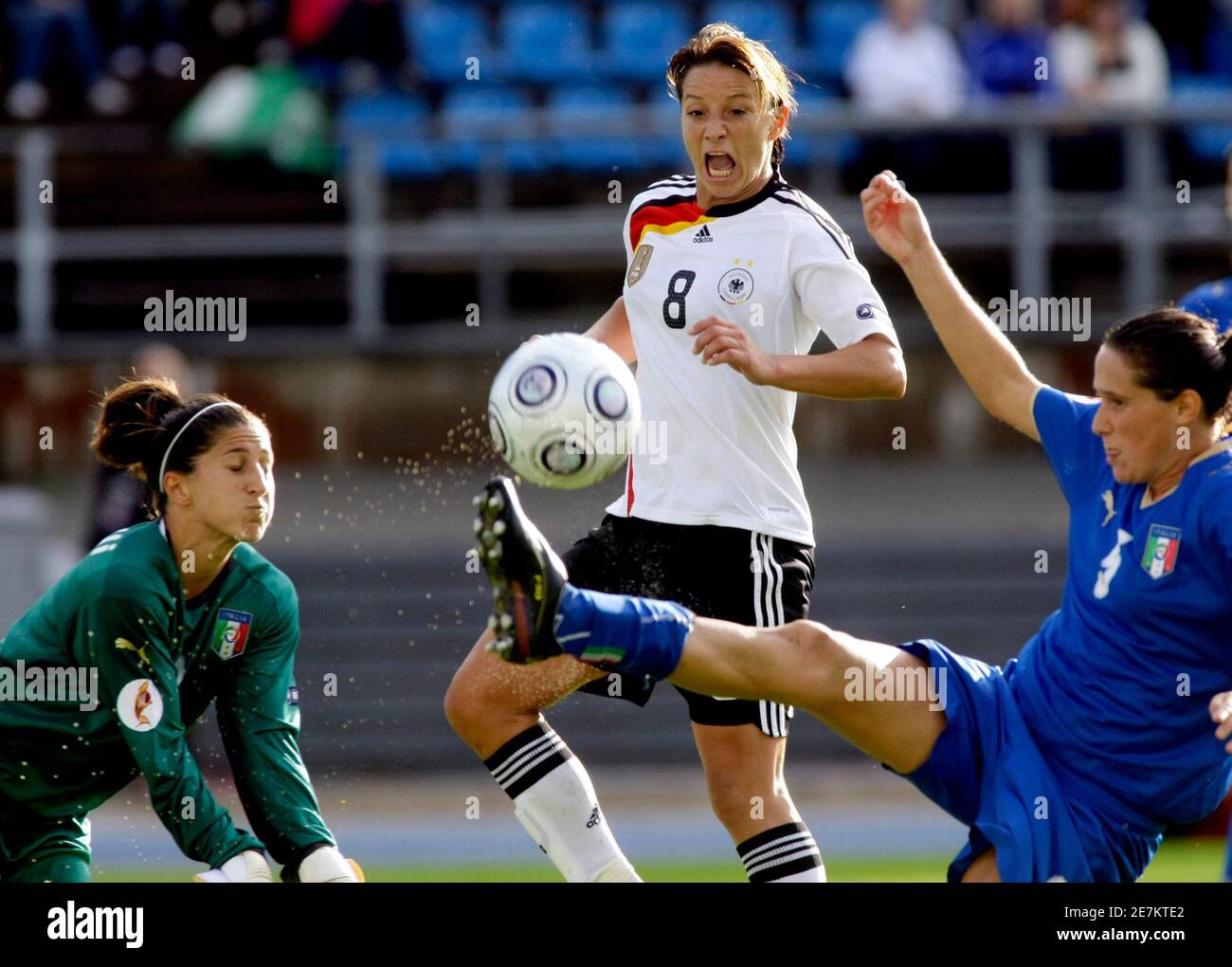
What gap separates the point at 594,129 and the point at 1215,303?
185 inches

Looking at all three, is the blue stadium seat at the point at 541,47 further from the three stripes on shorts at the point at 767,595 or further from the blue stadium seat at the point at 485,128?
the three stripes on shorts at the point at 767,595

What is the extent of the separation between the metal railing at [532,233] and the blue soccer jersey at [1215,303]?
→ 4.39 m

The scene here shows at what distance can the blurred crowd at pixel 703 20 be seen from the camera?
1125cm

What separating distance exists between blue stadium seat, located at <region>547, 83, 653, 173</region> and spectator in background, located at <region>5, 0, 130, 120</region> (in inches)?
124

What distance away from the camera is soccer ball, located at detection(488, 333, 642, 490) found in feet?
15.6

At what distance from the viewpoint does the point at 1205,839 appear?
32.5 ft

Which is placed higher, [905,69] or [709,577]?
[905,69]

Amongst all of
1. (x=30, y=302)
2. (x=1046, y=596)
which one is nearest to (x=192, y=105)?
(x=30, y=302)

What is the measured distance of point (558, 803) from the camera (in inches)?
199

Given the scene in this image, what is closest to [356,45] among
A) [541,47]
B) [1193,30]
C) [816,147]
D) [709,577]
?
[541,47]

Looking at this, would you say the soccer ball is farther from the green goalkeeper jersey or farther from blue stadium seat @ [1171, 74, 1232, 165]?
blue stadium seat @ [1171, 74, 1232, 165]

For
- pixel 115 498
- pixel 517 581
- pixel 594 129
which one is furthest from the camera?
pixel 594 129

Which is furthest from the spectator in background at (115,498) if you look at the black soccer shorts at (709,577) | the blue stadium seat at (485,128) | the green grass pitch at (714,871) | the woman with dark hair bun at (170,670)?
the black soccer shorts at (709,577)

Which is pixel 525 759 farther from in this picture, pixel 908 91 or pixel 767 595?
pixel 908 91
